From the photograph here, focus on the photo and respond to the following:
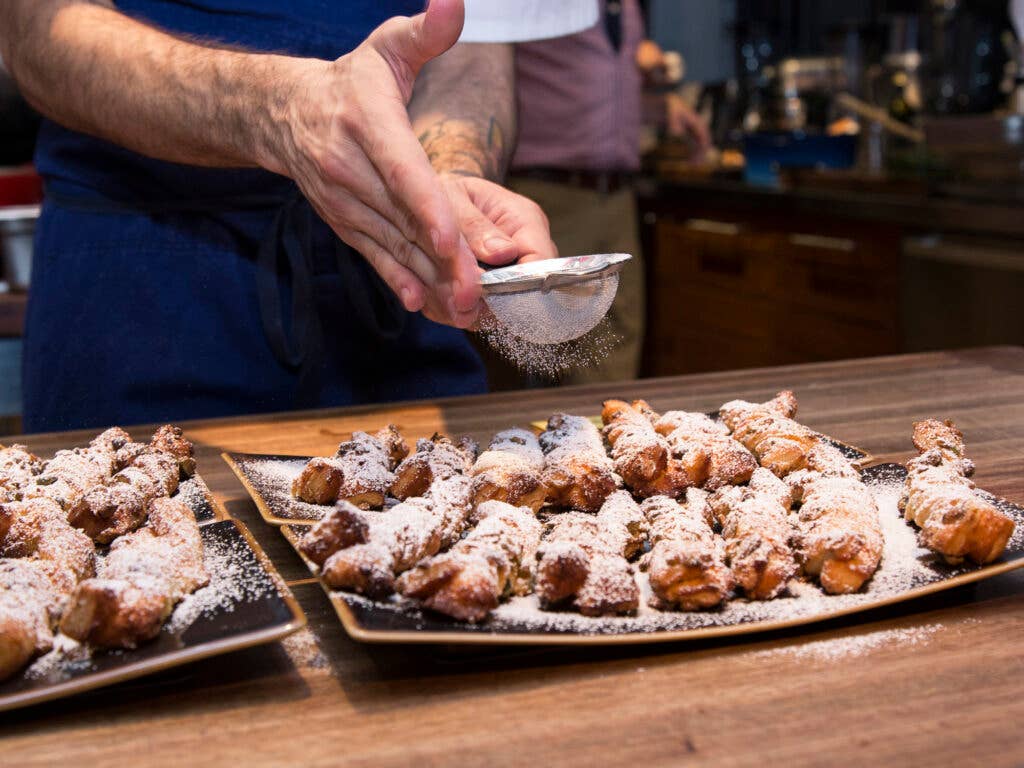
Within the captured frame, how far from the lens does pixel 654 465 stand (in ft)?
3.40

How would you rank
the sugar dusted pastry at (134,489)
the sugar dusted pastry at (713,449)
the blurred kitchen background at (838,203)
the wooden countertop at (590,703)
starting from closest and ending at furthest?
the wooden countertop at (590,703) → the sugar dusted pastry at (134,489) → the sugar dusted pastry at (713,449) → the blurred kitchen background at (838,203)

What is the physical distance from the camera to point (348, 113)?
1007 millimetres

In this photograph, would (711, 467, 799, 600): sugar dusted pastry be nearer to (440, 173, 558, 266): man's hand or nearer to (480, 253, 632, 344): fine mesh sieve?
(480, 253, 632, 344): fine mesh sieve

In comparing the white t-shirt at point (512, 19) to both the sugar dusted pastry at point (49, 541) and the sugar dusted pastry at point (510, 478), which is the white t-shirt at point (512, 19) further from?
the sugar dusted pastry at point (49, 541)

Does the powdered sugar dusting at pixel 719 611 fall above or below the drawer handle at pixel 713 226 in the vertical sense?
above

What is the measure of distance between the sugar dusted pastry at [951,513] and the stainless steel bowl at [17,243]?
1767 millimetres

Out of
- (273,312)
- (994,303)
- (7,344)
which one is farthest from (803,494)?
(994,303)

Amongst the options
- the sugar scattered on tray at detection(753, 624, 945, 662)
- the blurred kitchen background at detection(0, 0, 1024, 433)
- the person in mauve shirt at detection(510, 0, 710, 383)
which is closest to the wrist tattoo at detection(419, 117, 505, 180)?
the sugar scattered on tray at detection(753, 624, 945, 662)

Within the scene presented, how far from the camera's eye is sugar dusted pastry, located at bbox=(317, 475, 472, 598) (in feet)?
2.58

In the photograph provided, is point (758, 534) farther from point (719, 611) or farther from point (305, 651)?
point (305, 651)

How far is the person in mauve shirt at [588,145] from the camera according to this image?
10.7ft

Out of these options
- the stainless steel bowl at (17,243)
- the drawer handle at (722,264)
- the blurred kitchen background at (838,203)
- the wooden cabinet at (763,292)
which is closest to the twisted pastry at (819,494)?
the blurred kitchen background at (838,203)

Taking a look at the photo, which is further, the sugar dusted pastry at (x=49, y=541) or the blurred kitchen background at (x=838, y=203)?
the blurred kitchen background at (x=838, y=203)

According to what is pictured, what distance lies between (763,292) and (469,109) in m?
2.53
